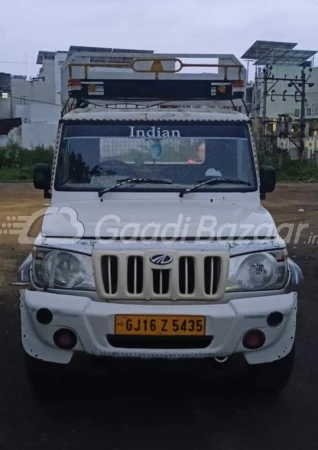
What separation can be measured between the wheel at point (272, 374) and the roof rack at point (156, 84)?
2990 mm

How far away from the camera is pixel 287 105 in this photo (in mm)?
60469

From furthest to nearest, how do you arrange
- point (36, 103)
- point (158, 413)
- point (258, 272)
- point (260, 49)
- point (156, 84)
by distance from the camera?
point (36, 103), point (260, 49), point (156, 84), point (158, 413), point (258, 272)

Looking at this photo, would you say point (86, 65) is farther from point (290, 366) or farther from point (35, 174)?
point (290, 366)

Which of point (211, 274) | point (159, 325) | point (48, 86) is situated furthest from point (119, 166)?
point (48, 86)

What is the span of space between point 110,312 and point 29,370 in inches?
35.8

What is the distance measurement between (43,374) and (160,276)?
45.7 inches

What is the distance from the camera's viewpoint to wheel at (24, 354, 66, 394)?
4.16 m

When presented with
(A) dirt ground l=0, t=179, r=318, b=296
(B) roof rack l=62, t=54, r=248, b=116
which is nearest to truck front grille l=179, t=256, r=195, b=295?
(B) roof rack l=62, t=54, r=248, b=116

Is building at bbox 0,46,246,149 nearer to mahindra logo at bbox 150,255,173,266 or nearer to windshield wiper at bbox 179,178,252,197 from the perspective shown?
windshield wiper at bbox 179,178,252,197

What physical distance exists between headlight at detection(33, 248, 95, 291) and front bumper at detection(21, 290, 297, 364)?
0.28 ft

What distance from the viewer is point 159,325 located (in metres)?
3.78

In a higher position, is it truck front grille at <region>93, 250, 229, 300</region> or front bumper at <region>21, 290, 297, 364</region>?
truck front grille at <region>93, 250, 229, 300</region>

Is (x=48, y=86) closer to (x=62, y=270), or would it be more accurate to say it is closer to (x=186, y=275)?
(x=62, y=270)

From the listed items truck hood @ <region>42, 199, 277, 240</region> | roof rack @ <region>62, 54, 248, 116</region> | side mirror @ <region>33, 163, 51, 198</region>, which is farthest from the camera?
roof rack @ <region>62, 54, 248, 116</region>
